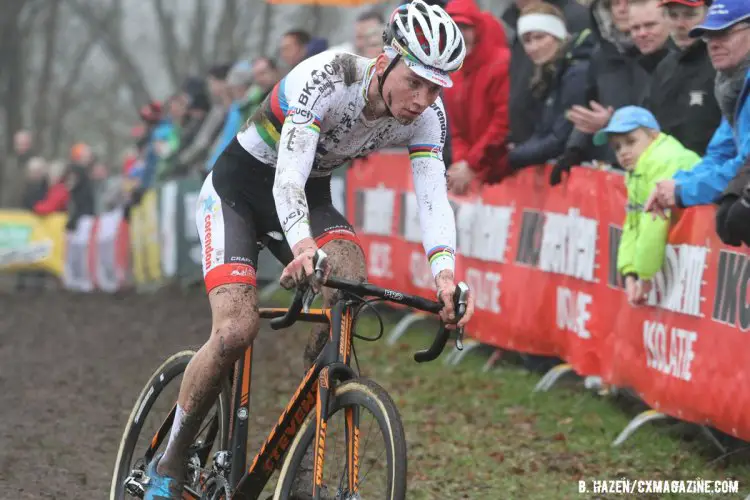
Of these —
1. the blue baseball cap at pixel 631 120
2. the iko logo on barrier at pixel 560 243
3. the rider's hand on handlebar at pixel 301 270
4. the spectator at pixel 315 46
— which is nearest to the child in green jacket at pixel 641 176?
the blue baseball cap at pixel 631 120

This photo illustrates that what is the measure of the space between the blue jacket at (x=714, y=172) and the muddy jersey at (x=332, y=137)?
2.03 m

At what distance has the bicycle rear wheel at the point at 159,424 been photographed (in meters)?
5.99

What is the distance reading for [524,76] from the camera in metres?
10.3

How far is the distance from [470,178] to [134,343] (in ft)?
12.7

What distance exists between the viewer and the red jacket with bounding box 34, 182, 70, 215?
75.0 ft

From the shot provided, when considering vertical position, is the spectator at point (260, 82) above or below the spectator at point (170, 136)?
above

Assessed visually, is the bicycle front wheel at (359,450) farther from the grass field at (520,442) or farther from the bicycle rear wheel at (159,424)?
the grass field at (520,442)

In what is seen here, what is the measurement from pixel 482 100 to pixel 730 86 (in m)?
3.80

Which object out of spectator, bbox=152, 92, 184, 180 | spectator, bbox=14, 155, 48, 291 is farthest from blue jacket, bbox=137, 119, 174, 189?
spectator, bbox=14, 155, 48, 291

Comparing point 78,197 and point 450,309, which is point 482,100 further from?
point 78,197

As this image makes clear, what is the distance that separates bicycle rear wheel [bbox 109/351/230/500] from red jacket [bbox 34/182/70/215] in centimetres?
1680

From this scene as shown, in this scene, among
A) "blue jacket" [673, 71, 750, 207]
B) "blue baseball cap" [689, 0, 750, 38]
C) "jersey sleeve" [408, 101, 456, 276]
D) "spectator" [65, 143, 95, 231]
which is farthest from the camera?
"spectator" [65, 143, 95, 231]

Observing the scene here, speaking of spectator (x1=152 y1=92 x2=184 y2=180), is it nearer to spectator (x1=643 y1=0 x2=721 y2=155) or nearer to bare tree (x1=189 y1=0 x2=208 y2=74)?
spectator (x1=643 y1=0 x2=721 y2=155)

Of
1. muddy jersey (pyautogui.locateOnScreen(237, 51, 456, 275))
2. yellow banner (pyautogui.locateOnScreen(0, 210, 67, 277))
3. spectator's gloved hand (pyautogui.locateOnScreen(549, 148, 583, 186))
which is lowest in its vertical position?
yellow banner (pyautogui.locateOnScreen(0, 210, 67, 277))
